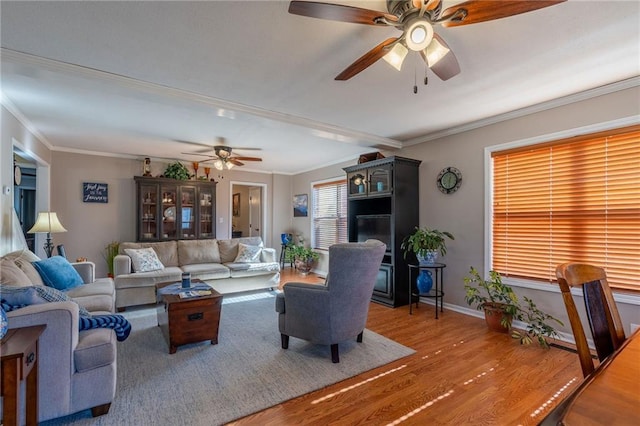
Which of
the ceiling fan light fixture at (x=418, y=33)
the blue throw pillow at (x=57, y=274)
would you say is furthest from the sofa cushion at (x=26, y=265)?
the ceiling fan light fixture at (x=418, y=33)

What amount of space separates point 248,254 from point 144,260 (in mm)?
1621

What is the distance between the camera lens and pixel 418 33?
159 centimetres

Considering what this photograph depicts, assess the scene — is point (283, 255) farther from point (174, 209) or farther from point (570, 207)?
point (570, 207)

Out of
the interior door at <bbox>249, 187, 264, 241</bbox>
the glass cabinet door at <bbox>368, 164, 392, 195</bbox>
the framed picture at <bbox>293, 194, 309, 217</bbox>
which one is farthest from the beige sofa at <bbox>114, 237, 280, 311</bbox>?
the glass cabinet door at <bbox>368, 164, 392, 195</bbox>

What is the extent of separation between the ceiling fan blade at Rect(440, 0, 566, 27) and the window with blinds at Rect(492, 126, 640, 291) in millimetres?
2254

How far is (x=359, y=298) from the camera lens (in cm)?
266

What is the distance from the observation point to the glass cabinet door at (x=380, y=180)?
434 cm

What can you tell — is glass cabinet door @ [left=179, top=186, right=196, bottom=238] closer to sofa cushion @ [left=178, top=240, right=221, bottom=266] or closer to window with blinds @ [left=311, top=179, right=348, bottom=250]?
sofa cushion @ [left=178, top=240, right=221, bottom=266]

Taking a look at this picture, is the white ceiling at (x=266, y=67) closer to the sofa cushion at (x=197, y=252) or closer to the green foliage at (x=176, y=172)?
the green foliage at (x=176, y=172)

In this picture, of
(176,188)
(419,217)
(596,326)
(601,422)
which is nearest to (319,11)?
(601,422)

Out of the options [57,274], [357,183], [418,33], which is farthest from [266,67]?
[57,274]

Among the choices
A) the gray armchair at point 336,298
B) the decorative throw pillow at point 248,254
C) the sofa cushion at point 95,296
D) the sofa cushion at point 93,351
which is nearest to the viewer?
the sofa cushion at point 93,351

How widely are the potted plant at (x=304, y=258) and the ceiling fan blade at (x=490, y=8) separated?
5444 millimetres

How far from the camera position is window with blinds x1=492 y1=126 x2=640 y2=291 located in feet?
8.94
